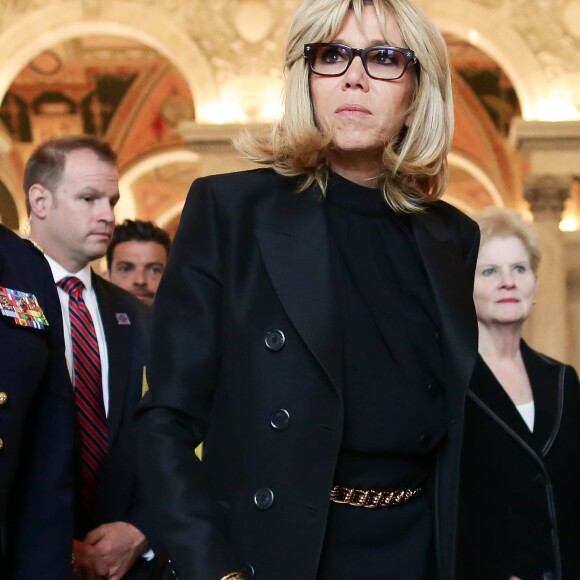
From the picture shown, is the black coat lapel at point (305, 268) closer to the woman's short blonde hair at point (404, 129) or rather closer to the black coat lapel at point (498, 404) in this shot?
the woman's short blonde hair at point (404, 129)

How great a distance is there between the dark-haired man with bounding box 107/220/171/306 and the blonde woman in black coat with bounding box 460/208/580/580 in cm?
260

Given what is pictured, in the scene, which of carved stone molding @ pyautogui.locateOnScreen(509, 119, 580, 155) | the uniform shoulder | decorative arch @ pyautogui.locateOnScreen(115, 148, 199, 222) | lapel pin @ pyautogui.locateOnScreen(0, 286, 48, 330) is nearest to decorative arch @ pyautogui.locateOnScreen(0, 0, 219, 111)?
carved stone molding @ pyautogui.locateOnScreen(509, 119, 580, 155)

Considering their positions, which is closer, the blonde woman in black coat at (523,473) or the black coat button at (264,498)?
the black coat button at (264,498)

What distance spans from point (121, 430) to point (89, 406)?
127 mm

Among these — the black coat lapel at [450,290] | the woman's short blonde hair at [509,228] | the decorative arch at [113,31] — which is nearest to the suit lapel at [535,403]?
the woman's short blonde hair at [509,228]

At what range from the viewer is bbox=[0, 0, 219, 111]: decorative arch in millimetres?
12672

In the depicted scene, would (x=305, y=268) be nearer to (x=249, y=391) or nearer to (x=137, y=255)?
(x=249, y=391)

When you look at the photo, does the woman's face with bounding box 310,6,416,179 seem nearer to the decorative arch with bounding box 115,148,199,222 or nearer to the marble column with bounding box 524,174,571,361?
the marble column with bounding box 524,174,571,361

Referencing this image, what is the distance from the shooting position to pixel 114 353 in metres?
3.84

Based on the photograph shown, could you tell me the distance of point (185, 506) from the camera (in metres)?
2.17

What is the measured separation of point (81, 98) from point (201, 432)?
20754 mm

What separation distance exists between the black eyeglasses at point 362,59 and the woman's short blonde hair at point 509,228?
1.86 m

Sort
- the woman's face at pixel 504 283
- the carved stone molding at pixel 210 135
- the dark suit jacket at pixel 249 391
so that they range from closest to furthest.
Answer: the dark suit jacket at pixel 249 391, the woman's face at pixel 504 283, the carved stone molding at pixel 210 135

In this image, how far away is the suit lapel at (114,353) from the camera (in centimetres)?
377
